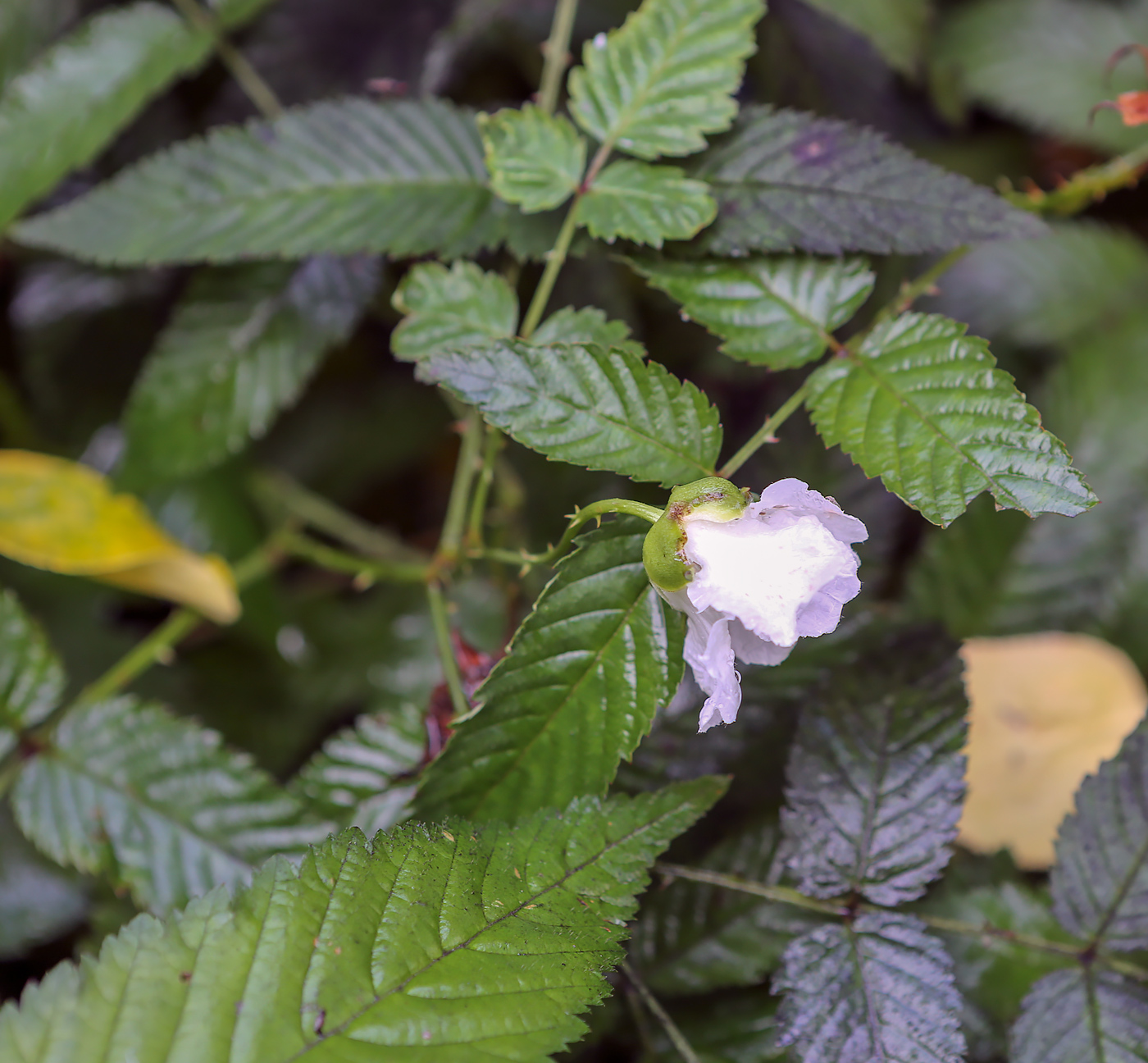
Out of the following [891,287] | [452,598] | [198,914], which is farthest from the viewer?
[452,598]

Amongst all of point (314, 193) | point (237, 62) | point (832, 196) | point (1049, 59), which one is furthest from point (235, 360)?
point (1049, 59)

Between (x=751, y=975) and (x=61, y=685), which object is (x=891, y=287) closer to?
(x=751, y=975)

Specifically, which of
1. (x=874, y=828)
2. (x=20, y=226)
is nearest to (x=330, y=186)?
(x=20, y=226)

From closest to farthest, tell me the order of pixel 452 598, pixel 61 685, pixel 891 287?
pixel 61 685, pixel 891 287, pixel 452 598

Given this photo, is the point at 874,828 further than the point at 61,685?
No

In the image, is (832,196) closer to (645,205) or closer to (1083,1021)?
(645,205)

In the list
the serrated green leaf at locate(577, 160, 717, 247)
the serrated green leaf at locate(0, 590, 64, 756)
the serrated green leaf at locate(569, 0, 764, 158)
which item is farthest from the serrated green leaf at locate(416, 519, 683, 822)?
the serrated green leaf at locate(0, 590, 64, 756)

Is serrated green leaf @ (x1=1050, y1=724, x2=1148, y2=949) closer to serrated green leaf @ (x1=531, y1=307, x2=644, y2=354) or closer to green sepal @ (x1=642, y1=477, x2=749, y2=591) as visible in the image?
green sepal @ (x1=642, y1=477, x2=749, y2=591)
